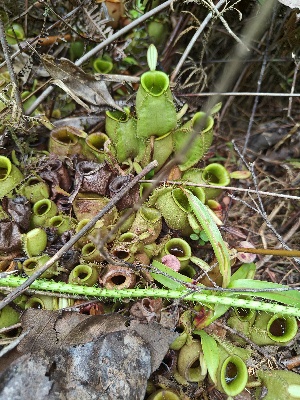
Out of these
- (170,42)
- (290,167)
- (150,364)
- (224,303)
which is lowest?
(150,364)

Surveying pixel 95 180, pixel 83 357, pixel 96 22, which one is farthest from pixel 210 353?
pixel 96 22

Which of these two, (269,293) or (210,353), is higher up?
(269,293)

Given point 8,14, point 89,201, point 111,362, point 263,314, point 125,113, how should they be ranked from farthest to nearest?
1. point 8,14
2. point 125,113
3. point 89,201
4. point 263,314
5. point 111,362

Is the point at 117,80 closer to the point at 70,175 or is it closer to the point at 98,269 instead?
the point at 70,175

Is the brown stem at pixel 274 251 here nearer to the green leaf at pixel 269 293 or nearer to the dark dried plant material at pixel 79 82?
the green leaf at pixel 269 293

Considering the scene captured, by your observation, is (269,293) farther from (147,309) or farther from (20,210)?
(20,210)

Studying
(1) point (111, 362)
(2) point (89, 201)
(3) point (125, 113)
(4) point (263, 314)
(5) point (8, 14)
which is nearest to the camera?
(1) point (111, 362)

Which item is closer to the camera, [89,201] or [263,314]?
[263,314]

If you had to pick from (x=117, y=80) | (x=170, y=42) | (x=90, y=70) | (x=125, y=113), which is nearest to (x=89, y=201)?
(x=125, y=113)
